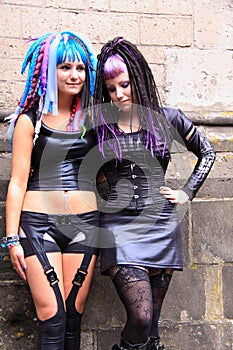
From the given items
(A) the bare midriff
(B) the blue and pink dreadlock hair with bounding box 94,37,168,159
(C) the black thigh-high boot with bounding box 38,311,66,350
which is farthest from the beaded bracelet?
(B) the blue and pink dreadlock hair with bounding box 94,37,168,159

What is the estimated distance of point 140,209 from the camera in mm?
3035

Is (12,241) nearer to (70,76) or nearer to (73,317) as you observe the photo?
(73,317)

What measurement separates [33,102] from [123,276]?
40.3 inches

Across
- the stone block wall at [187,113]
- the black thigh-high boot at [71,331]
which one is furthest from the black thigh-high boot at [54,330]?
the stone block wall at [187,113]

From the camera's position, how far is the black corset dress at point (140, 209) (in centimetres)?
300

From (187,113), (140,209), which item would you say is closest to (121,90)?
(140,209)

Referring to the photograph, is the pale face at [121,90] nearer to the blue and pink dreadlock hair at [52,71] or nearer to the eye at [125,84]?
the eye at [125,84]

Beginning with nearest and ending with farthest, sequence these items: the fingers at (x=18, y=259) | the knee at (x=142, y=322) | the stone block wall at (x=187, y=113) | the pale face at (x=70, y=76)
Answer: the knee at (x=142, y=322)
the fingers at (x=18, y=259)
the pale face at (x=70, y=76)
the stone block wall at (x=187, y=113)

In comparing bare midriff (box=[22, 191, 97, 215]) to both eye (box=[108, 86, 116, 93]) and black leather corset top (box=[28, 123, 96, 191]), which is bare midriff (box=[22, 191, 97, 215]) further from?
eye (box=[108, 86, 116, 93])

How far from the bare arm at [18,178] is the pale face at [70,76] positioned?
261 millimetres

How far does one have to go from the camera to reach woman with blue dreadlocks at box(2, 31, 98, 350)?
9.71ft

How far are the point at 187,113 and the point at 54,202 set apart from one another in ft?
4.08

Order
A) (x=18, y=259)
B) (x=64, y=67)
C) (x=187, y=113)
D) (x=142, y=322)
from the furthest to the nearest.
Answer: (x=187, y=113) < (x=64, y=67) < (x=18, y=259) < (x=142, y=322)

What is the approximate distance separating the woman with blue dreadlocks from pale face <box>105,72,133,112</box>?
0.16m
